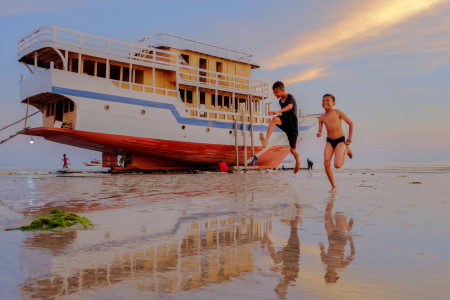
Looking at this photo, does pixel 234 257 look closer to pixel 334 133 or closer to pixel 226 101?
pixel 334 133

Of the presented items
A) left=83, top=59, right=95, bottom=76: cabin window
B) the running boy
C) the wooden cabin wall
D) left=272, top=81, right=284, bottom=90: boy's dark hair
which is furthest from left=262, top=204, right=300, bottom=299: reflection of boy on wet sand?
the wooden cabin wall

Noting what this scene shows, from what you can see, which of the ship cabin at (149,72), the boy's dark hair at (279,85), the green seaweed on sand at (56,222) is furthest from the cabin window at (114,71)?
the green seaweed on sand at (56,222)

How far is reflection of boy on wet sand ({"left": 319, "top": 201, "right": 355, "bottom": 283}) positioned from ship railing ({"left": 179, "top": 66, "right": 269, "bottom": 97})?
63.7ft

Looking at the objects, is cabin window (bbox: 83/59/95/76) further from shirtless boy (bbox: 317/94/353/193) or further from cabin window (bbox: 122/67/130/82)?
shirtless boy (bbox: 317/94/353/193)

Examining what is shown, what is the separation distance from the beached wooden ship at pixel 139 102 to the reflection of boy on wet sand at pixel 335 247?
16.8m

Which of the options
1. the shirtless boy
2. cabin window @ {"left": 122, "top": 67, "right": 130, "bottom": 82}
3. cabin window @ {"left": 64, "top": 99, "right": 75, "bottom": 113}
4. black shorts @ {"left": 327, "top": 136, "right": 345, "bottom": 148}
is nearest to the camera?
the shirtless boy

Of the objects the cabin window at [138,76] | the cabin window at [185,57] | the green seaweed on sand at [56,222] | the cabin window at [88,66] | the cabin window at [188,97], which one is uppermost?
the cabin window at [185,57]

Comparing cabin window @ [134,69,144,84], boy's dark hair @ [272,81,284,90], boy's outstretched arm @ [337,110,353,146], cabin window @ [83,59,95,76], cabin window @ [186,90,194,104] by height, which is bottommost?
boy's outstretched arm @ [337,110,353,146]

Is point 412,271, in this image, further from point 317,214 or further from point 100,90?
point 100,90

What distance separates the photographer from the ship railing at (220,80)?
23.4 m

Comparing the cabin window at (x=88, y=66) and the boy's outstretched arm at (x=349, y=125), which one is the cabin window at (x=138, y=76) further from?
the boy's outstretched arm at (x=349, y=125)

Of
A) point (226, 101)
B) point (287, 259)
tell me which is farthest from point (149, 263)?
point (226, 101)

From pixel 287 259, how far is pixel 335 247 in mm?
562

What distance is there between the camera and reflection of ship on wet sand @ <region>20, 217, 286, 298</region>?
1.97 metres
